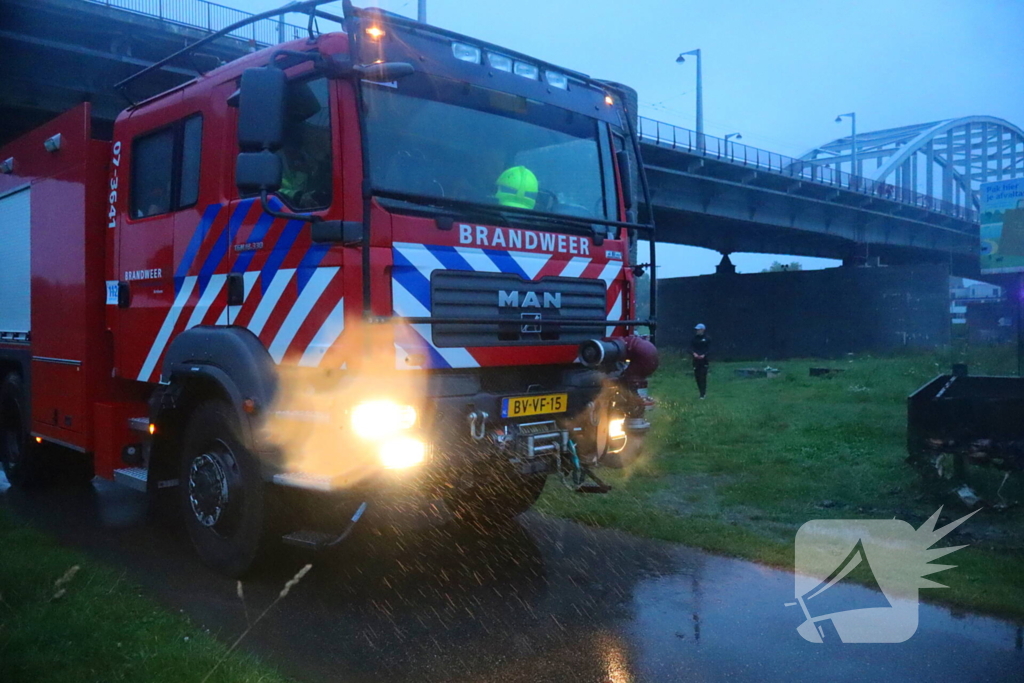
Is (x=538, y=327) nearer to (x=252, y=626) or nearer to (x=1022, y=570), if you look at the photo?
(x=252, y=626)

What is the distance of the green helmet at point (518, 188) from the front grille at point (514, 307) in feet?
1.57

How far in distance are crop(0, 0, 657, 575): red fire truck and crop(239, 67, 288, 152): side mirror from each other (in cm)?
1

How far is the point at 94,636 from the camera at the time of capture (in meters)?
4.00

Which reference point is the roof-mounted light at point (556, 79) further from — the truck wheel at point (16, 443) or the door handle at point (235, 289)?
the truck wheel at point (16, 443)

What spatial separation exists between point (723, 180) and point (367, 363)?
27.3 meters

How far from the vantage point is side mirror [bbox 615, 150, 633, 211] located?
6.06 meters

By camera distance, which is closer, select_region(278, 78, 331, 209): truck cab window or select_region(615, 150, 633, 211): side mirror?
select_region(278, 78, 331, 209): truck cab window

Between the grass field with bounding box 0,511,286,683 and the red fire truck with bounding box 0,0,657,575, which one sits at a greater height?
the red fire truck with bounding box 0,0,657,575

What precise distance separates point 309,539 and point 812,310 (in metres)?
37.2

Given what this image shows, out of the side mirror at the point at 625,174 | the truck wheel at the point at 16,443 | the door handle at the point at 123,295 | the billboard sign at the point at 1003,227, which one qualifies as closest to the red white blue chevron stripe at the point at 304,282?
the door handle at the point at 123,295

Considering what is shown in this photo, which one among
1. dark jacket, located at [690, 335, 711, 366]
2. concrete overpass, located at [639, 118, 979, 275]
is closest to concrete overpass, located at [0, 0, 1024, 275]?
concrete overpass, located at [639, 118, 979, 275]

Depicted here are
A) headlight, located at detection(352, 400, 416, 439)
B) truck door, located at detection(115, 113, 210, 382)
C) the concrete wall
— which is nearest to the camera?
headlight, located at detection(352, 400, 416, 439)

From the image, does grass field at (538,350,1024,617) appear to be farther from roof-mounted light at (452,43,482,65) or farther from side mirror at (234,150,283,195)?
side mirror at (234,150,283,195)
